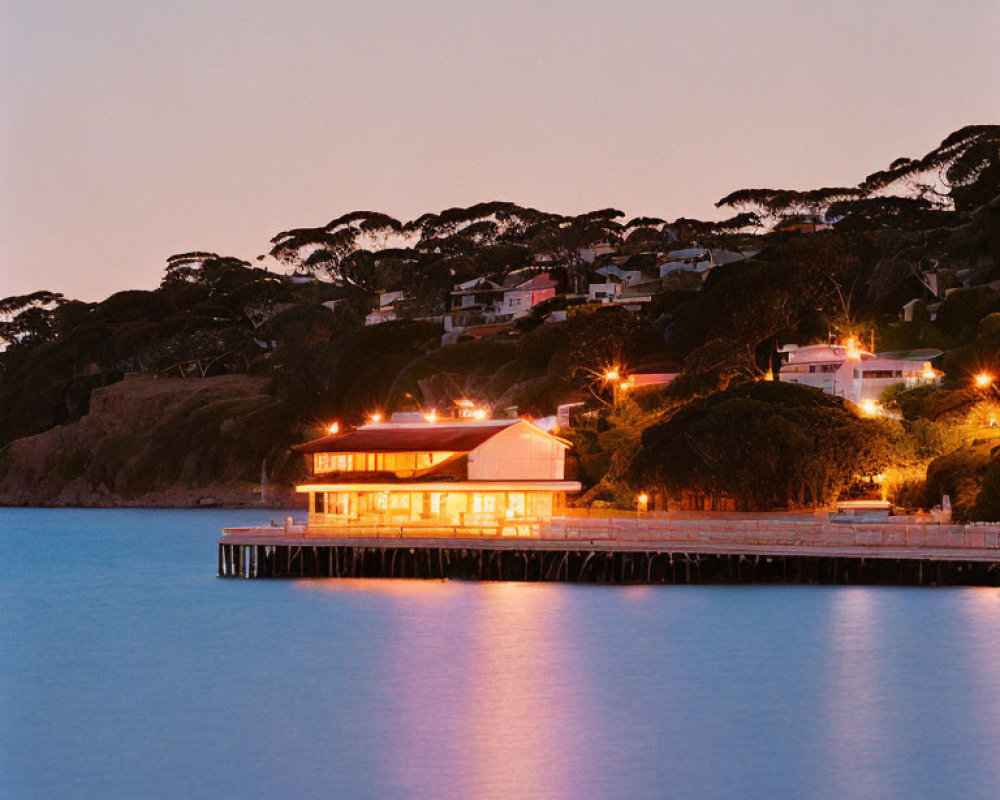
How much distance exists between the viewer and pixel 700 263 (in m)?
170

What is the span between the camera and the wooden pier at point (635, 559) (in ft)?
190

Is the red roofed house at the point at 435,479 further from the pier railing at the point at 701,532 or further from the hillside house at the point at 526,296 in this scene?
the hillside house at the point at 526,296

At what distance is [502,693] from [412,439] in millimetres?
29971

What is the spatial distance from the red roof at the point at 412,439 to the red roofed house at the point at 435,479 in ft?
0.15

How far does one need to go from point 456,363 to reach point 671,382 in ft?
138

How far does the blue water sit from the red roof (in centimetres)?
695

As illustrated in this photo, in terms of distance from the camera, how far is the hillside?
3494 inches

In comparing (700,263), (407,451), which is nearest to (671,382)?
(407,451)

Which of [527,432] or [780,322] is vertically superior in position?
[780,322]

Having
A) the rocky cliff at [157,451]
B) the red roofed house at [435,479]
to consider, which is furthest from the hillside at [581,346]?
the red roofed house at [435,479]

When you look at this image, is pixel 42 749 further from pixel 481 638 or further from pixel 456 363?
pixel 456 363

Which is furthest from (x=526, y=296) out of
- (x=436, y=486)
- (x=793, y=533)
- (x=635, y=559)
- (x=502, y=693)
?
(x=502, y=693)

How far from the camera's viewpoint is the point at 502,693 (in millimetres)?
44562

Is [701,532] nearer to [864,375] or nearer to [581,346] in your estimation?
[864,375]
